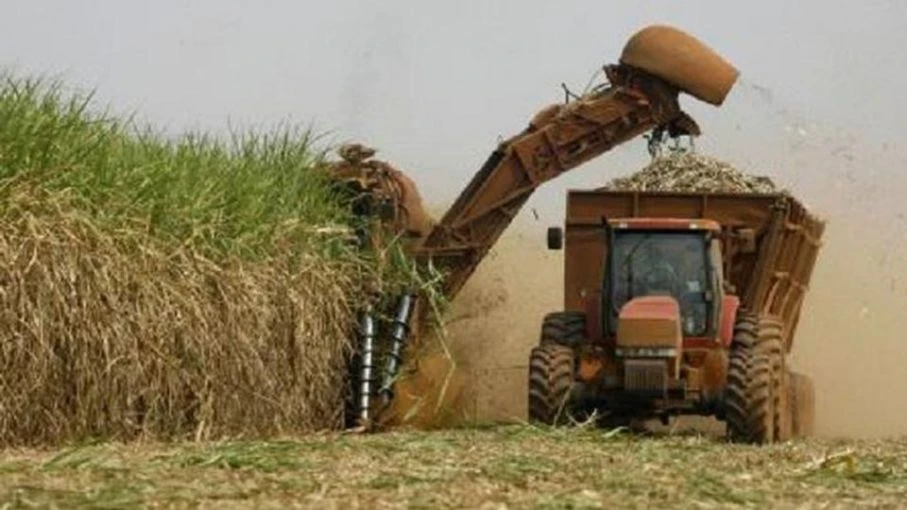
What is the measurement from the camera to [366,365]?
17.8 m

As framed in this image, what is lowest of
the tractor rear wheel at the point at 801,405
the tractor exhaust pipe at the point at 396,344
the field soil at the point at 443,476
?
the field soil at the point at 443,476

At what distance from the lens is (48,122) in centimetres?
1507

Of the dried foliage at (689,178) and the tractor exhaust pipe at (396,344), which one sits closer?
the tractor exhaust pipe at (396,344)

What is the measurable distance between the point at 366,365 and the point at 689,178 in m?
3.56

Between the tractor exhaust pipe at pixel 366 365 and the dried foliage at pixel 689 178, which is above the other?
the dried foliage at pixel 689 178

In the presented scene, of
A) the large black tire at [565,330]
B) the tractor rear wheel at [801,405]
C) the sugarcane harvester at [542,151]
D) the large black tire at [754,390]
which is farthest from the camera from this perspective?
the sugarcane harvester at [542,151]

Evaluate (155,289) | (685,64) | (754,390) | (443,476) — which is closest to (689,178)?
(685,64)

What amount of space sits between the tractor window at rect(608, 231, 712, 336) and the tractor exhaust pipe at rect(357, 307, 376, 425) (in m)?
2.45

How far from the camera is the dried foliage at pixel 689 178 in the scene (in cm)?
1883

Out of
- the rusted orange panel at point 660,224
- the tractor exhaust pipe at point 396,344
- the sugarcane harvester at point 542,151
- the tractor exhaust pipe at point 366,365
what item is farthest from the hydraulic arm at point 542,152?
the rusted orange panel at point 660,224

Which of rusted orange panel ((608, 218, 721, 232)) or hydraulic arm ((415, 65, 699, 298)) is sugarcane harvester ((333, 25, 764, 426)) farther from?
rusted orange panel ((608, 218, 721, 232))

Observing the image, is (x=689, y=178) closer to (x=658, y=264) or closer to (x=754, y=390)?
(x=658, y=264)

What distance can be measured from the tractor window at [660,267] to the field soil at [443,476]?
91.9 inches

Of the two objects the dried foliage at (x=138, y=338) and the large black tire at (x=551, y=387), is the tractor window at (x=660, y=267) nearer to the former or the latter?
the large black tire at (x=551, y=387)
